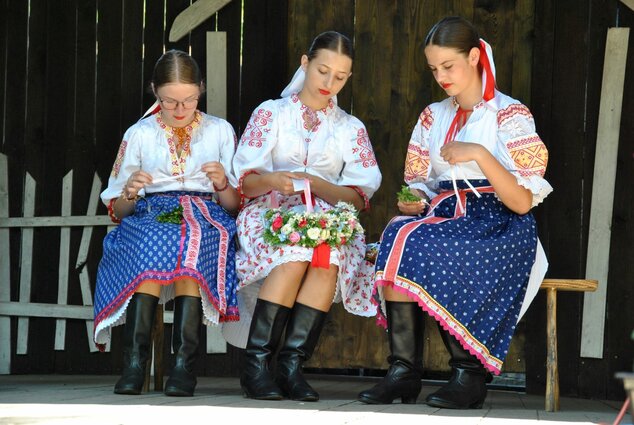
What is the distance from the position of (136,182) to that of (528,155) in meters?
1.68

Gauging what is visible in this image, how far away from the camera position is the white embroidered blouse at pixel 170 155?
16.4ft

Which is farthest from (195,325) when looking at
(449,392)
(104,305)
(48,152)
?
(48,152)

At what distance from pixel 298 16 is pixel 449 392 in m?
2.53

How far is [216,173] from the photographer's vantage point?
476 centimetres

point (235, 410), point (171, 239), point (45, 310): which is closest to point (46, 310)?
point (45, 310)

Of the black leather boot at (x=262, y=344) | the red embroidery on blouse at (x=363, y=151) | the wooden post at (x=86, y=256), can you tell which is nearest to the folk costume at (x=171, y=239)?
the black leather boot at (x=262, y=344)

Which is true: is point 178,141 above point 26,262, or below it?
above

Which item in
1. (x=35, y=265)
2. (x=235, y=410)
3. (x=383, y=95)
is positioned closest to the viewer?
(x=235, y=410)

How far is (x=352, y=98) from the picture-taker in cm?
583

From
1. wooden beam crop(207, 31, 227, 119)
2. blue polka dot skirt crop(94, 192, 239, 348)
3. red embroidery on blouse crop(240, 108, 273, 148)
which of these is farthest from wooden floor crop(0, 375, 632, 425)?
wooden beam crop(207, 31, 227, 119)

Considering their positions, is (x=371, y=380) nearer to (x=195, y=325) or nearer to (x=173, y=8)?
(x=195, y=325)

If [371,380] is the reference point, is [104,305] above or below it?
above

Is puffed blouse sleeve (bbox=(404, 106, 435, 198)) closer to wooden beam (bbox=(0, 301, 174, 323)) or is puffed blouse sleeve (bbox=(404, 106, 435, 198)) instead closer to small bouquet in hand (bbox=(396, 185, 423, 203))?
small bouquet in hand (bbox=(396, 185, 423, 203))

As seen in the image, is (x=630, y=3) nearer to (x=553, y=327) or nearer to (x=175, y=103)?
(x=553, y=327)
